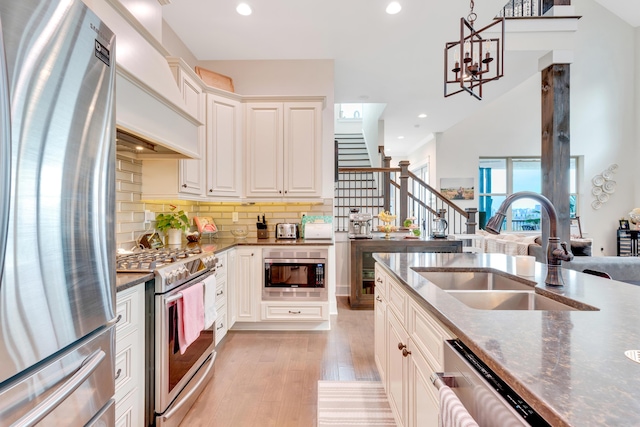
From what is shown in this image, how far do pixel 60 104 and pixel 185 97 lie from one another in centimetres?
223

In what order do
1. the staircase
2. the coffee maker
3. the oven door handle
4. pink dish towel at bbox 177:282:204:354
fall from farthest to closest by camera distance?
the staircase, the coffee maker, pink dish towel at bbox 177:282:204:354, the oven door handle

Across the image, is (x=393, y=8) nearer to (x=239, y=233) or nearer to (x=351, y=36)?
(x=351, y=36)

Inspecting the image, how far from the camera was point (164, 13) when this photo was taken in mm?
2879

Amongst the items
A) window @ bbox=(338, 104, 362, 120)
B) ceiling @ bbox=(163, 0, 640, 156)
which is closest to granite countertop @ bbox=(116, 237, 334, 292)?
ceiling @ bbox=(163, 0, 640, 156)

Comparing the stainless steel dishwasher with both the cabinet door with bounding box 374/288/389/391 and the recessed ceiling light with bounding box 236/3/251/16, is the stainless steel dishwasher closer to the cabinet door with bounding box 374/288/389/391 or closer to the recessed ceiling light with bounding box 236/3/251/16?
the cabinet door with bounding box 374/288/389/391

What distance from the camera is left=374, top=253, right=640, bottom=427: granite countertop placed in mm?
512

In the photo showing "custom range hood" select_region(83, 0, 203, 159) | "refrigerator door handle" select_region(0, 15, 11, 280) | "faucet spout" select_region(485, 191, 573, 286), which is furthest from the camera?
"custom range hood" select_region(83, 0, 203, 159)

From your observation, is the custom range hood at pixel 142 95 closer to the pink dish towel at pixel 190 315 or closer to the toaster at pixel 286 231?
the pink dish towel at pixel 190 315

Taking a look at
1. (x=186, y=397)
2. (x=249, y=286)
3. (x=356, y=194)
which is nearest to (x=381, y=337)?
(x=186, y=397)

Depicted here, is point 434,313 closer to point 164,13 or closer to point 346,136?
point 164,13

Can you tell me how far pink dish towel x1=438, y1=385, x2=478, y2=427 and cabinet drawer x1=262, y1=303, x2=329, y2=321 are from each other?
245 cm

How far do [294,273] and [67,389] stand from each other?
2350 mm

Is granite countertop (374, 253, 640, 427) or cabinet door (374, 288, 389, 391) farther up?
granite countertop (374, 253, 640, 427)

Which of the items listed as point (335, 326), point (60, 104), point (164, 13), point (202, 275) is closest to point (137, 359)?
point (202, 275)
